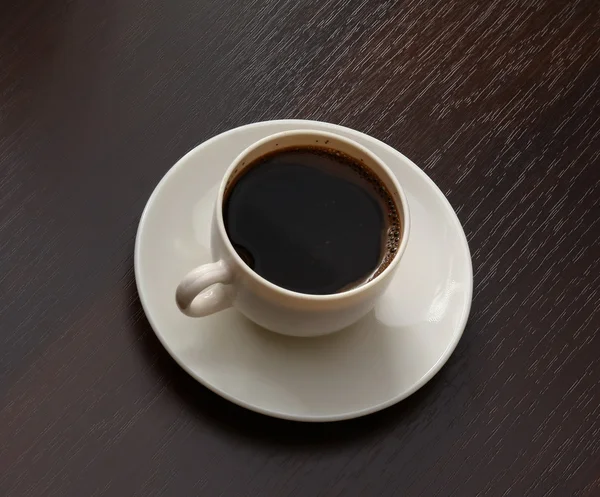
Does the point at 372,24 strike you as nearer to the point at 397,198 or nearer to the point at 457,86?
the point at 457,86

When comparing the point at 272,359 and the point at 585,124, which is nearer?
the point at 272,359

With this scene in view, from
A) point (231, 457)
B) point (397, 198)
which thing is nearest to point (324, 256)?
point (397, 198)

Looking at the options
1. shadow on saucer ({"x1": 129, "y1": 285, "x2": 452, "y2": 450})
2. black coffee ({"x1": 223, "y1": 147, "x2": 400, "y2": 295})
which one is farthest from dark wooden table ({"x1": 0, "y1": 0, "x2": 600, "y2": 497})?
black coffee ({"x1": 223, "y1": 147, "x2": 400, "y2": 295})

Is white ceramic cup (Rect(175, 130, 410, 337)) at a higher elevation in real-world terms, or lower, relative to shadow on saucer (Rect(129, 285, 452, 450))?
higher

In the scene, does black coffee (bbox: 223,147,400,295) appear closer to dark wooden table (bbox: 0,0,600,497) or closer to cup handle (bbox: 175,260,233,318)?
cup handle (bbox: 175,260,233,318)

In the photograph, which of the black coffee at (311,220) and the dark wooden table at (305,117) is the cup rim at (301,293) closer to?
the black coffee at (311,220)

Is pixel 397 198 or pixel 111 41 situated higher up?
pixel 111 41
